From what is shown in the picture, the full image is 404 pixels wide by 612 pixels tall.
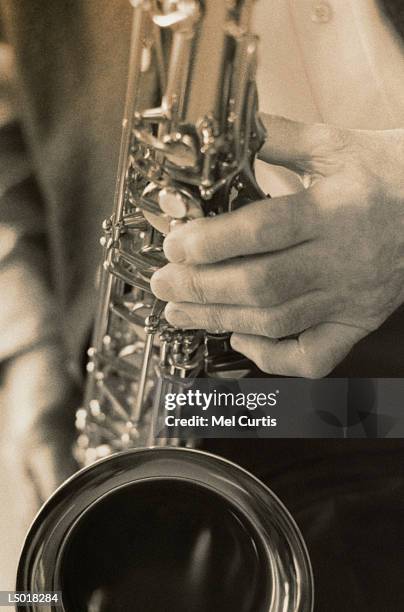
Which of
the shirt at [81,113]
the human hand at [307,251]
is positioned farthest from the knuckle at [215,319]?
the shirt at [81,113]

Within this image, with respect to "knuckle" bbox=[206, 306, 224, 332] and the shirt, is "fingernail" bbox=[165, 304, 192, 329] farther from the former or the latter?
the shirt

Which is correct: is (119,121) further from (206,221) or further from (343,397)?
(343,397)

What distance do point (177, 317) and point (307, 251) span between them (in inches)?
4.8

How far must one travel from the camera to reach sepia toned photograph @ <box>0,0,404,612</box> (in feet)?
1.78

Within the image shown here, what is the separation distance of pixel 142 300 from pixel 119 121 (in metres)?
0.17

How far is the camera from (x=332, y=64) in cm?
62

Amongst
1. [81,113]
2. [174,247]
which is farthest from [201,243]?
[81,113]

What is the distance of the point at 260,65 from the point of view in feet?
1.95

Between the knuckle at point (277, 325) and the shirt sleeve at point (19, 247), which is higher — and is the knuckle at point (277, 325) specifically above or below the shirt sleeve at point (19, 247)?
below

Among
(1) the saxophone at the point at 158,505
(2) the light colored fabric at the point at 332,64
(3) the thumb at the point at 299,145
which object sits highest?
(2) the light colored fabric at the point at 332,64

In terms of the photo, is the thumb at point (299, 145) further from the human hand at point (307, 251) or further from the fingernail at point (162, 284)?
the fingernail at point (162, 284)

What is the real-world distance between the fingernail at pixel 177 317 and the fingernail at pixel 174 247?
0.21 feet

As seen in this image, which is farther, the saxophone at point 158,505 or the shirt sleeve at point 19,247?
the shirt sleeve at point 19,247

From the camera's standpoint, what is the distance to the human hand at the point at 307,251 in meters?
0.54
